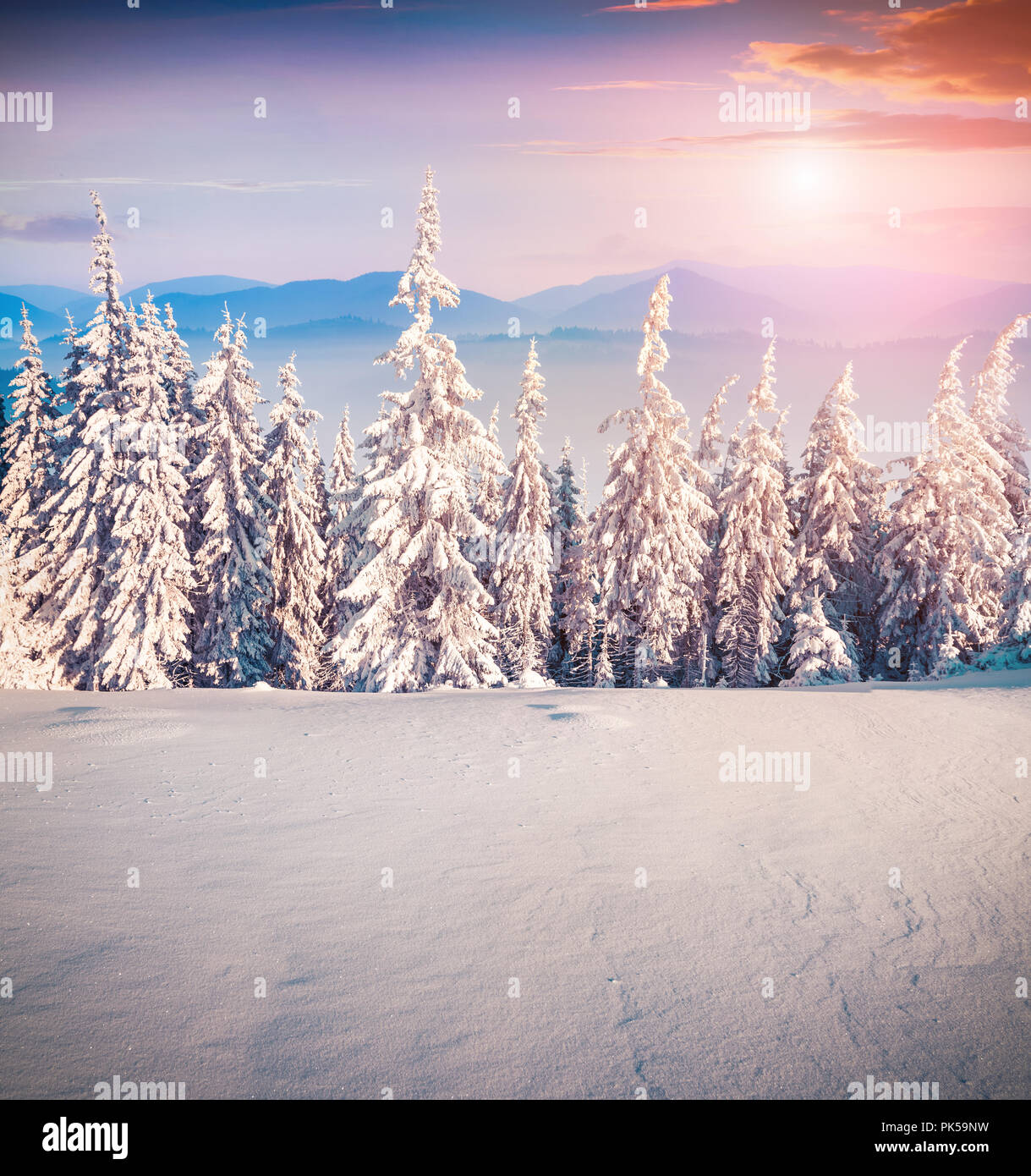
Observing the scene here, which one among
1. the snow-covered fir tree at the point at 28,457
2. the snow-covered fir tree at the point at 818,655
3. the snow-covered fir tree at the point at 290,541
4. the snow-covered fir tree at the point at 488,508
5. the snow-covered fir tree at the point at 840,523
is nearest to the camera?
the snow-covered fir tree at the point at 818,655

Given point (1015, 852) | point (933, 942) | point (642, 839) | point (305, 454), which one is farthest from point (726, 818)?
point (305, 454)

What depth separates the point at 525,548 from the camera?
26.0 meters

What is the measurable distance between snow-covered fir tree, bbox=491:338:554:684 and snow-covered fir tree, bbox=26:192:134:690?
14938mm

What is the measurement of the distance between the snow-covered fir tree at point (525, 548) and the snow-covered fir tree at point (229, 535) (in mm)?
9641

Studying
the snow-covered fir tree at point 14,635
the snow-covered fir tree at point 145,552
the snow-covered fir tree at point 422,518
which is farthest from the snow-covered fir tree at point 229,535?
the snow-covered fir tree at point 422,518

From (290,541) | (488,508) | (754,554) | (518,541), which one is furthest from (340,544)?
(754,554)

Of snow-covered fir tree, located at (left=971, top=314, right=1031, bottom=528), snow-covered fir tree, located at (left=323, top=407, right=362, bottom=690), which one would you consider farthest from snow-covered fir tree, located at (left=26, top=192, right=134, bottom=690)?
snow-covered fir tree, located at (left=971, top=314, right=1031, bottom=528)

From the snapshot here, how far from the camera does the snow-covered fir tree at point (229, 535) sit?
84.0 ft

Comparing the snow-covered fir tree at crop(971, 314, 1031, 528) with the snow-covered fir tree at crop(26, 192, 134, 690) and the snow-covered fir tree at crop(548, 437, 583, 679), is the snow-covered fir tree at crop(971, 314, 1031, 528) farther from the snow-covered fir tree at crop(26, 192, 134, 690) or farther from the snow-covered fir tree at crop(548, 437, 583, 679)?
the snow-covered fir tree at crop(26, 192, 134, 690)

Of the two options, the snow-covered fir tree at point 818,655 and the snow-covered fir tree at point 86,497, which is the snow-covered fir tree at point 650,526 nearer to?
the snow-covered fir tree at point 818,655

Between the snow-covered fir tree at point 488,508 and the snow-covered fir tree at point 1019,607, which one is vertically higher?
the snow-covered fir tree at point 488,508

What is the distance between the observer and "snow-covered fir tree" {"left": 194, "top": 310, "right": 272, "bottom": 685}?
84.0 feet

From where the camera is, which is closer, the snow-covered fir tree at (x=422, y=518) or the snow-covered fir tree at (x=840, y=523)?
the snow-covered fir tree at (x=422, y=518)

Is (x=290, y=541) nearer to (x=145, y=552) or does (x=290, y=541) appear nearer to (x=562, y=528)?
(x=145, y=552)
